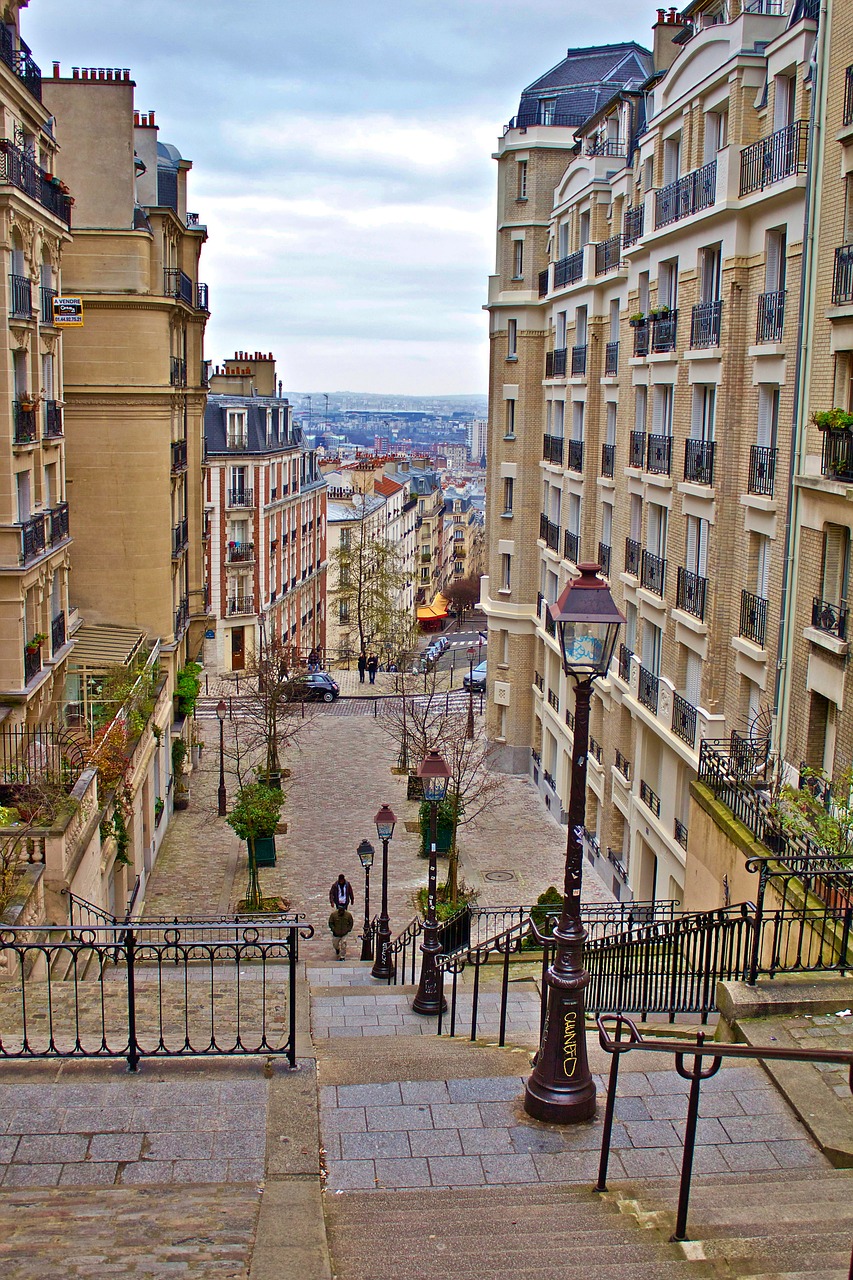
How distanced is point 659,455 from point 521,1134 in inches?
719

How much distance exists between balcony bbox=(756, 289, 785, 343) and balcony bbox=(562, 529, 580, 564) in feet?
44.1

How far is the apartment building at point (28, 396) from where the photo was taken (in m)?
21.1

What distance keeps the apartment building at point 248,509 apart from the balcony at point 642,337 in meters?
28.8

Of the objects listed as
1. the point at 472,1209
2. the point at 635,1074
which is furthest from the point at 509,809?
the point at 472,1209

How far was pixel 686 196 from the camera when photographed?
902 inches

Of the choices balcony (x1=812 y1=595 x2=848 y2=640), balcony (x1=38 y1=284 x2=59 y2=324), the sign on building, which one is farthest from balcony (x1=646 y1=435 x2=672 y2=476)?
balcony (x1=38 y1=284 x2=59 y2=324)

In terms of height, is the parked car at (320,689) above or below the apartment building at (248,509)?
below

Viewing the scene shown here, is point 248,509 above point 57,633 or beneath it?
above

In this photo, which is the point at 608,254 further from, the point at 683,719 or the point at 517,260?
the point at 683,719

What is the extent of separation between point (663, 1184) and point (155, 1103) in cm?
385

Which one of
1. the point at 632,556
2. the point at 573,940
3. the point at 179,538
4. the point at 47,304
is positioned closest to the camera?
the point at 573,940

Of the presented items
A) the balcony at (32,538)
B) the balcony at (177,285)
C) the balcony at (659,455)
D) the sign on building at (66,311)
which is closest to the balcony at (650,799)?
the balcony at (659,455)

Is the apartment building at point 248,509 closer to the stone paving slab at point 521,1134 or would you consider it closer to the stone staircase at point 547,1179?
the stone staircase at point 547,1179

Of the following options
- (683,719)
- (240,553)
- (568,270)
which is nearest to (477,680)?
(240,553)
